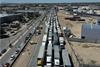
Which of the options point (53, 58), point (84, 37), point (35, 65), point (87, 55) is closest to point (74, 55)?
point (87, 55)

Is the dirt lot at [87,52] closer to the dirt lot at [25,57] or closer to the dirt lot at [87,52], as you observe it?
the dirt lot at [87,52]

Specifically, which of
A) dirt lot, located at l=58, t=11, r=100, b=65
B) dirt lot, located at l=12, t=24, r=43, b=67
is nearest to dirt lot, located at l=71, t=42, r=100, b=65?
dirt lot, located at l=58, t=11, r=100, b=65

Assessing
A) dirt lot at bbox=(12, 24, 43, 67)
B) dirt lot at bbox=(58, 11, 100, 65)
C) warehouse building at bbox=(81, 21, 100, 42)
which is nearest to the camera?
dirt lot at bbox=(12, 24, 43, 67)

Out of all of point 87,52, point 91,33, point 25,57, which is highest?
point 91,33

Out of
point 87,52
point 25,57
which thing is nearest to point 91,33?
point 87,52

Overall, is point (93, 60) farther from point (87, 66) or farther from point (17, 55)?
point (17, 55)

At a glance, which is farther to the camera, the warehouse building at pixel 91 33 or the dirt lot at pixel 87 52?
the warehouse building at pixel 91 33

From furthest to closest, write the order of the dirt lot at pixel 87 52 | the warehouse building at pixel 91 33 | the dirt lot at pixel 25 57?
the warehouse building at pixel 91 33 → the dirt lot at pixel 87 52 → the dirt lot at pixel 25 57

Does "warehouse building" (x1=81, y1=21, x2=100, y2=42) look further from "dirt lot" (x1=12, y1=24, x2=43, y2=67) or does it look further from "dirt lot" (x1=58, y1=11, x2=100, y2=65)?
"dirt lot" (x1=12, y1=24, x2=43, y2=67)

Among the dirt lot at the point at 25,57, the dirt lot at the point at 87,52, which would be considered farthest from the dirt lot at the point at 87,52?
the dirt lot at the point at 25,57

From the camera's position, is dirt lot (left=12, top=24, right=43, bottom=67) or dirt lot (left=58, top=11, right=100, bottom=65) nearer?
dirt lot (left=12, top=24, right=43, bottom=67)

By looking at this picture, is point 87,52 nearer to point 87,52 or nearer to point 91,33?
point 87,52

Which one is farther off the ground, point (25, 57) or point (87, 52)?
point (25, 57)
